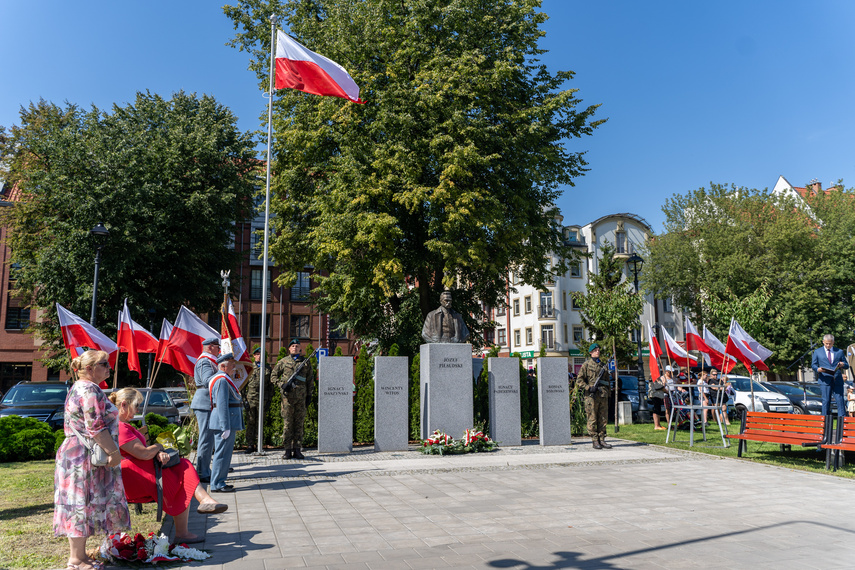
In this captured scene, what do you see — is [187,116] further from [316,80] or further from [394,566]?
[394,566]

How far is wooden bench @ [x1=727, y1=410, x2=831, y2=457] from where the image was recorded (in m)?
11.0

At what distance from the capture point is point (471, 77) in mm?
20547

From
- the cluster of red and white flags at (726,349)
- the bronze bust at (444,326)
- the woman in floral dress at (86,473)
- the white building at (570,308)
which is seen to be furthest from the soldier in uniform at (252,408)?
the white building at (570,308)

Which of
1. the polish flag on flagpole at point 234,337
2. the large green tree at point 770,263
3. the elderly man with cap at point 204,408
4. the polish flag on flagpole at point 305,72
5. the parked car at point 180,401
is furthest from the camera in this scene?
the large green tree at point 770,263

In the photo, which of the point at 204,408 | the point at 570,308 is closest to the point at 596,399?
the point at 204,408

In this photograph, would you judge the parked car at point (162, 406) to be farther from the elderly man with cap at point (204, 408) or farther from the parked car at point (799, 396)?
the parked car at point (799, 396)

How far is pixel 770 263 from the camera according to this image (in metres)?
42.8

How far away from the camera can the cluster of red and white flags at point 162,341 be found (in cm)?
1152

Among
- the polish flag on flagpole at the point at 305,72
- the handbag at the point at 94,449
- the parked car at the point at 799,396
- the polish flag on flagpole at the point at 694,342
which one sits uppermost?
the polish flag on flagpole at the point at 305,72

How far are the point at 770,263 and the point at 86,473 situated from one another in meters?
45.8

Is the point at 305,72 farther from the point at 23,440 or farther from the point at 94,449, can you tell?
the point at 94,449

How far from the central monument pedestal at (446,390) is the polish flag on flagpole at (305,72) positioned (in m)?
6.53

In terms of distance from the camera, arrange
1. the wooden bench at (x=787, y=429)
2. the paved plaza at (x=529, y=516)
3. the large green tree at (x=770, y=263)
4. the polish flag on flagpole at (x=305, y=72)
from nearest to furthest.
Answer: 1. the paved plaza at (x=529, y=516)
2. the wooden bench at (x=787, y=429)
3. the polish flag on flagpole at (x=305, y=72)
4. the large green tree at (x=770, y=263)

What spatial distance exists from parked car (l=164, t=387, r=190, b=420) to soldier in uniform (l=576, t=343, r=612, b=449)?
452 inches
